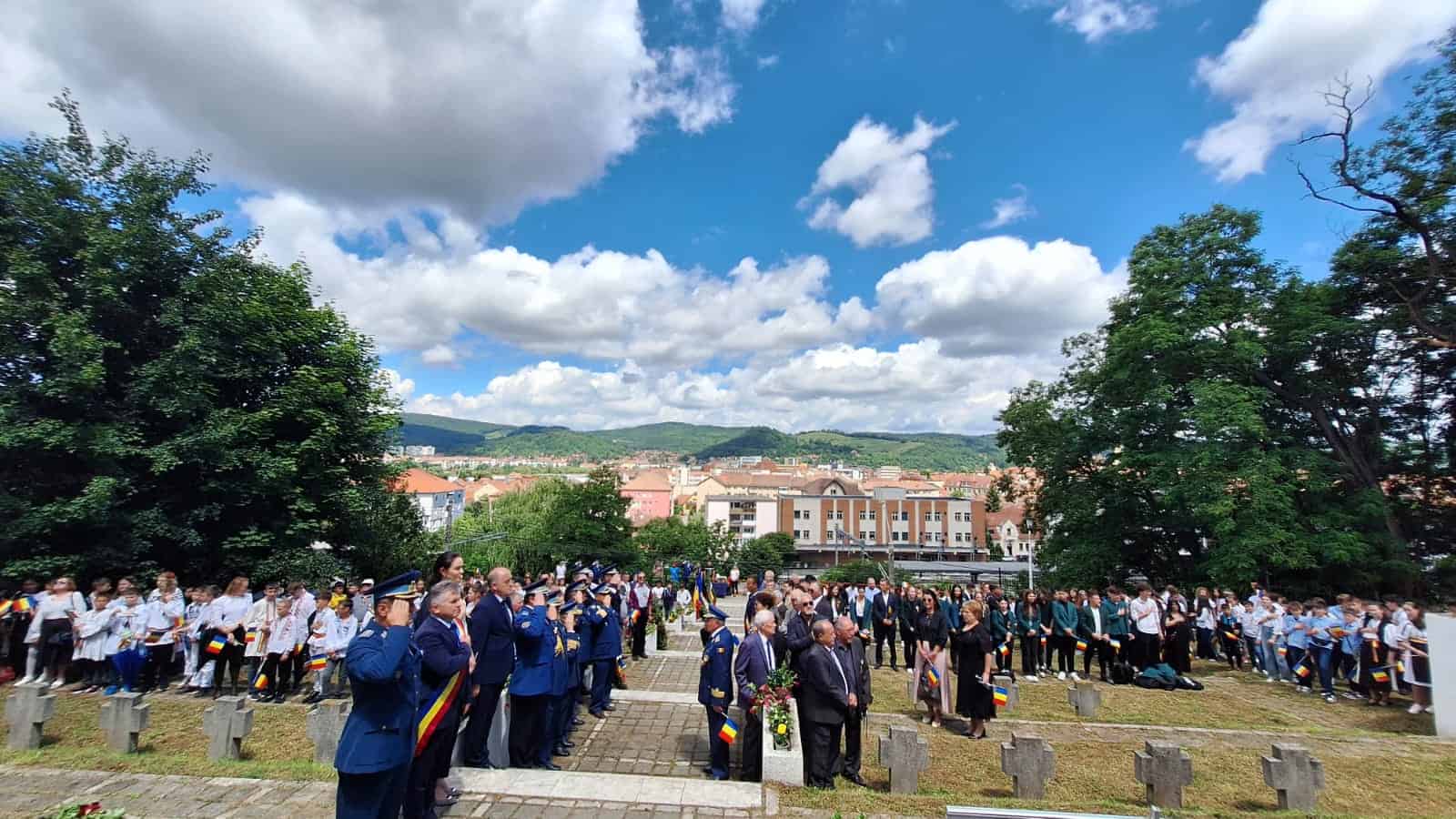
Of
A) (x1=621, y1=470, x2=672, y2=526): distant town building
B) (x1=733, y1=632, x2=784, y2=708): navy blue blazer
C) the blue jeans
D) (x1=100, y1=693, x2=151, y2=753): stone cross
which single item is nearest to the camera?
(x1=100, y1=693, x2=151, y2=753): stone cross

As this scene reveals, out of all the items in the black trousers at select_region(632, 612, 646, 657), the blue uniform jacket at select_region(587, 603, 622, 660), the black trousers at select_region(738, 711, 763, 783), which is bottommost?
the black trousers at select_region(632, 612, 646, 657)

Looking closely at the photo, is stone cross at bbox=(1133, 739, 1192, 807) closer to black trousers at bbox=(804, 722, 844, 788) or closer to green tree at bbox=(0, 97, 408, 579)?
black trousers at bbox=(804, 722, 844, 788)

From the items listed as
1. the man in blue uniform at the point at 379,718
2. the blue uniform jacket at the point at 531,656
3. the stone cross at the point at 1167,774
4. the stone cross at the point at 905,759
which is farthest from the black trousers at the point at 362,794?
the stone cross at the point at 1167,774

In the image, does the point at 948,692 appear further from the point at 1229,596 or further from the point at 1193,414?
the point at 1193,414

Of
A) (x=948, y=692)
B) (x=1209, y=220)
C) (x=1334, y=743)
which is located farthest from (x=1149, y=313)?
(x=948, y=692)

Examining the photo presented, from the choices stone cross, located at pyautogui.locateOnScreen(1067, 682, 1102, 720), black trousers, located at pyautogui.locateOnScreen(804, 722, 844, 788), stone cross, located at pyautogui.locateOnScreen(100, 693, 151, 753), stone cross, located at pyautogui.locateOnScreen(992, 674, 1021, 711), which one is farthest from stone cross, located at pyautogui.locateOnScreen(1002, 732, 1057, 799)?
stone cross, located at pyautogui.locateOnScreen(100, 693, 151, 753)

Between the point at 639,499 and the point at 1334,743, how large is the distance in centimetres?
10518

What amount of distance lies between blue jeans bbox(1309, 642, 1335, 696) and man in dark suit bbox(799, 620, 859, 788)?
10.9 m

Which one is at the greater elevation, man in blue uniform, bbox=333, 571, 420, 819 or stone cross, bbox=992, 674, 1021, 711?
man in blue uniform, bbox=333, 571, 420, 819

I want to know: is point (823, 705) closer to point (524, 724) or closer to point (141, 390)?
point (524, 724)

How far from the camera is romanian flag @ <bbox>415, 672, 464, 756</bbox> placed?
448cm

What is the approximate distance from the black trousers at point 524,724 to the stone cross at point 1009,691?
632 centimetres

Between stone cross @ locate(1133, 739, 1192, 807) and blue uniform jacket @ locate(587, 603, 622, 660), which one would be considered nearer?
stone cross @ locate(1133, 739, 1192, 807)

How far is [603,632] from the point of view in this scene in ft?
29.0
